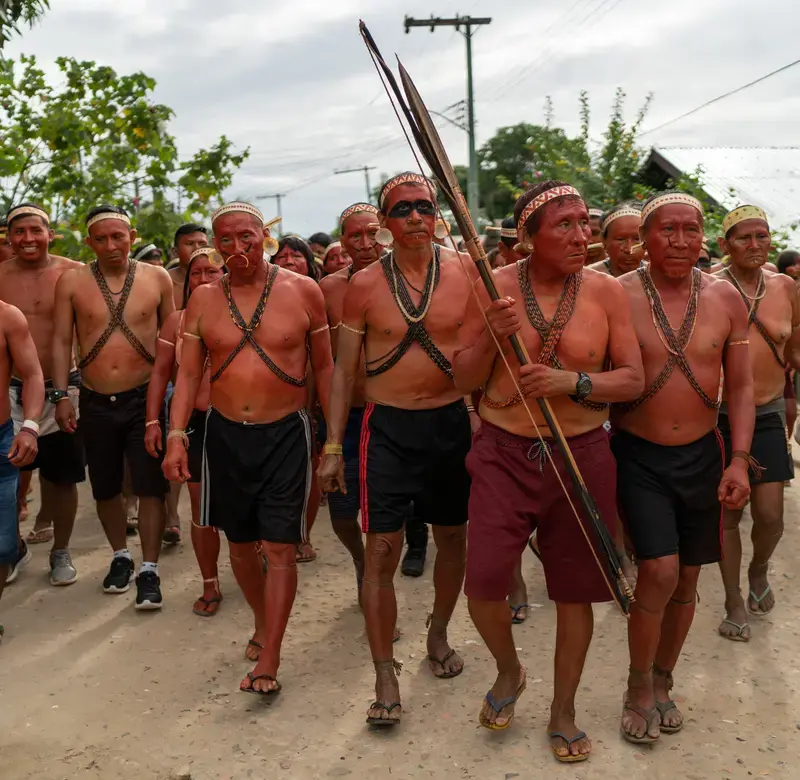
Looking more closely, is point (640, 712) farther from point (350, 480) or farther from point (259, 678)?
point (350, 480)

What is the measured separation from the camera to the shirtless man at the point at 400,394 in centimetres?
444

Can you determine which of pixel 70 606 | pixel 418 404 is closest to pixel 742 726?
pixel 418 404

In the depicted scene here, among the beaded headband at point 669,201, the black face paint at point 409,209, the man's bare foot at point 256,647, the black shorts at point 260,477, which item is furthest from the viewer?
the man's bare foot at point 256,647

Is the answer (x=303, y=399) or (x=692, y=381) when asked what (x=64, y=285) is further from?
(x=692, y=381)

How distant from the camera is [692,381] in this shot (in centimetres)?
405

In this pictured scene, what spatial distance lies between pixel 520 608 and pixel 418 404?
1.67 metres

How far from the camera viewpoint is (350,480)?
18.4 ft

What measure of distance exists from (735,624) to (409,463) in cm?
208

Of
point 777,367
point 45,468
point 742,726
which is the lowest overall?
point 742,726

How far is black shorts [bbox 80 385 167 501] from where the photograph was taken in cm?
623

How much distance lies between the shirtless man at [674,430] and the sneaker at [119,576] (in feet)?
11.3

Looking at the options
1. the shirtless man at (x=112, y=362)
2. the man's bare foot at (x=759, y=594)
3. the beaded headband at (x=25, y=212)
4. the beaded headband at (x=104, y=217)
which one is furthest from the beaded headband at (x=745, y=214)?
the beaded headband at (x=25, y=212)

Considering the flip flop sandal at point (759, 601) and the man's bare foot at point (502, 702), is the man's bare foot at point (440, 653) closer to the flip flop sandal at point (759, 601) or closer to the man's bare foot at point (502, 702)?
the man's bare foot at point (502, 702)

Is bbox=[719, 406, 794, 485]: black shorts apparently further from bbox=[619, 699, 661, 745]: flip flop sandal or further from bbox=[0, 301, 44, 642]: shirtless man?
bbox=[0, 301, 44, 642]: shirtless man
